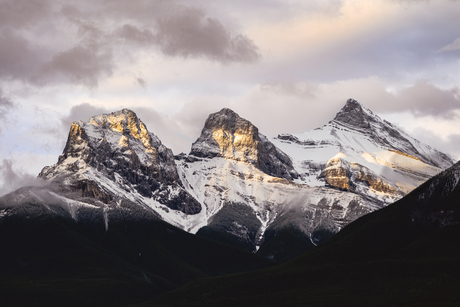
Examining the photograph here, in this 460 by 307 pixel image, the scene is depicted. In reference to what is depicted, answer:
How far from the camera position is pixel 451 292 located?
197500 mm

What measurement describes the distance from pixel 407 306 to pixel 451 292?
13763mm

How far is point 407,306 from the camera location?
200 m
